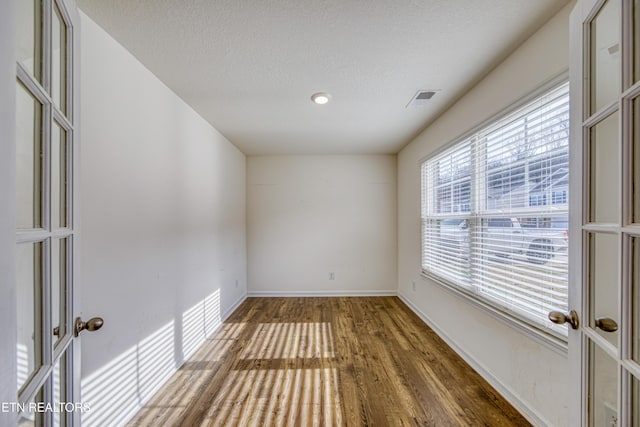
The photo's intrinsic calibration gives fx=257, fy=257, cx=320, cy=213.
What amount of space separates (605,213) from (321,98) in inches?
78.6

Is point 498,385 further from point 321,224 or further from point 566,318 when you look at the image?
point 321,224

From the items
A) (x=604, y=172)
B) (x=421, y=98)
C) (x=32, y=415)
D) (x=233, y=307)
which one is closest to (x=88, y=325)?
(x=32, y=415)

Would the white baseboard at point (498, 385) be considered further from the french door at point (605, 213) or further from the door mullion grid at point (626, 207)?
the door mullion grid at point (626, 207)

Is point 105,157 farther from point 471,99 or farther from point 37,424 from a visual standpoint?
point 471,99

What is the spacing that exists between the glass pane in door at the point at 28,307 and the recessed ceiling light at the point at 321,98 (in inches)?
79.6

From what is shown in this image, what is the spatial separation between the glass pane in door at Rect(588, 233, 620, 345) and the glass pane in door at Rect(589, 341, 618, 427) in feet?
0.24

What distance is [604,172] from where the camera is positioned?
80cm

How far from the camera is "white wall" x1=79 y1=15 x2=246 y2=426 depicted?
1376 millimetres

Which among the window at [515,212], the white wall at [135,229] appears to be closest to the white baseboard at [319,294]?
the white wall at [135,229]

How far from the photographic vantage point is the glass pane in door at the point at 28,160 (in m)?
0.62

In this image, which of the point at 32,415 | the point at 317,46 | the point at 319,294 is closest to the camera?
the point at 32,415

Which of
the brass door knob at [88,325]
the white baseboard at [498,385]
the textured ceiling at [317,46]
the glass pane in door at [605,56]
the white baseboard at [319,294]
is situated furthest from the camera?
the white baseboard at [319,294]

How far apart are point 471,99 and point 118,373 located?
3188mm

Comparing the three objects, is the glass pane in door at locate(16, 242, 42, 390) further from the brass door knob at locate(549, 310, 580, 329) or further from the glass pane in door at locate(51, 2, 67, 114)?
→ the brass door knob at locate(549, 310, 580, 329)
